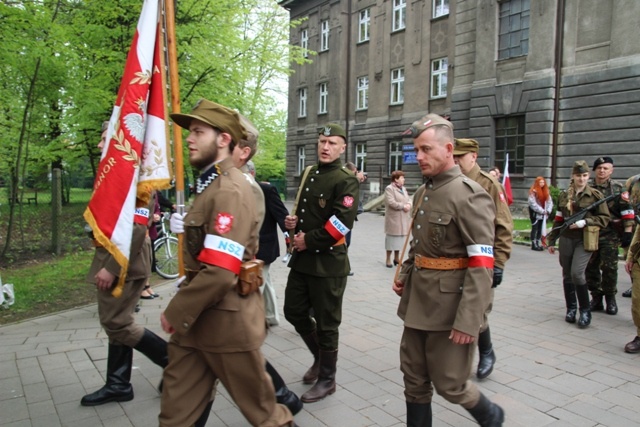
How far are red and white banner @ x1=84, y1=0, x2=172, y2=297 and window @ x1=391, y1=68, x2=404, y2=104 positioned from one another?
24.6m

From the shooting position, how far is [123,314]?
149 inches

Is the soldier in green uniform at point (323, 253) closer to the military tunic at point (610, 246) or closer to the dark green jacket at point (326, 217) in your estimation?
the dark green jacket at point (326, 217)

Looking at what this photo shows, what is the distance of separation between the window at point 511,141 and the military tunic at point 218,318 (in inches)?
806

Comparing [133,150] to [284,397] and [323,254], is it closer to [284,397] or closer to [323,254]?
[323,254]

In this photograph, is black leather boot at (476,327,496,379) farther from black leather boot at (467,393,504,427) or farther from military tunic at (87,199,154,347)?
military tunic at (87,199,154,347)

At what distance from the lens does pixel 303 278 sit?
422 centimetres

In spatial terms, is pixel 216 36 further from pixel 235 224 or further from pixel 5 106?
pixel 235 224

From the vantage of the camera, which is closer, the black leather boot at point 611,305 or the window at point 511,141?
the black leather boot at point 611,305

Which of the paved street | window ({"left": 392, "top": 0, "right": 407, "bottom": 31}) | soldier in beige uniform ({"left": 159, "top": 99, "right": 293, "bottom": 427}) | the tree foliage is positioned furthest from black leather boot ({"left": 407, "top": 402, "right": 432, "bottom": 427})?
window ({"left": 392, "top": 0, "right": 407, "bottom": 31})

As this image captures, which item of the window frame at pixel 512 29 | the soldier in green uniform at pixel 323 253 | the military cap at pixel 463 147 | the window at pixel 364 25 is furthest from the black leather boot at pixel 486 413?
the window at pixel 364 25

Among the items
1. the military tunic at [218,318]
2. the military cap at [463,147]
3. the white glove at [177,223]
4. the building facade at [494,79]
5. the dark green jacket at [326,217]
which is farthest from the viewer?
the building facade at [494,79]

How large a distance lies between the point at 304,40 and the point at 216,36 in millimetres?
23855

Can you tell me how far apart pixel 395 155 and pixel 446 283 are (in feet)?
83.6

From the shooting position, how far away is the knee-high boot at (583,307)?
243 inches
